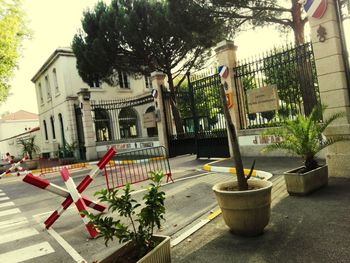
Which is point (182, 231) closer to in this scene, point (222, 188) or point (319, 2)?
point (222, 188)

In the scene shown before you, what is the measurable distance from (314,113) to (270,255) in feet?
11.8

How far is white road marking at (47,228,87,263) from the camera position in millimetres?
4216

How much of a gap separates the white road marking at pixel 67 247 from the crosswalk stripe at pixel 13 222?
52.4 inches

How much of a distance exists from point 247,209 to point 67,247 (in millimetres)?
2948

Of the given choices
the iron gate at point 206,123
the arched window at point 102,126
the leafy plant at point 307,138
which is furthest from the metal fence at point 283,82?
the arched window at point 102,126

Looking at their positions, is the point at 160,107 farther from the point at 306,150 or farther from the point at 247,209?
the point at 247,209

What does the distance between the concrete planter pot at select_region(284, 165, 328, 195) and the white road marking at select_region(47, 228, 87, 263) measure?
12.7 feet

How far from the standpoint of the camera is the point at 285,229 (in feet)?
13.5

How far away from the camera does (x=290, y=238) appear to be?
3.82m

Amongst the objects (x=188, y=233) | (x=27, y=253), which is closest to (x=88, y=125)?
(x=27, y=253)

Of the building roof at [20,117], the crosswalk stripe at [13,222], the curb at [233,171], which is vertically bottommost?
the crosswalk stripe at [13,222]

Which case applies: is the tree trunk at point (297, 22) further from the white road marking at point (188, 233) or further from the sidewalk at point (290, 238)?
the white road marking at point (188, 233)

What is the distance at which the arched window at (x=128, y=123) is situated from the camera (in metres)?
26.0

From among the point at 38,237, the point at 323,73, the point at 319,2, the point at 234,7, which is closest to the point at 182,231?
the point at 38,237
